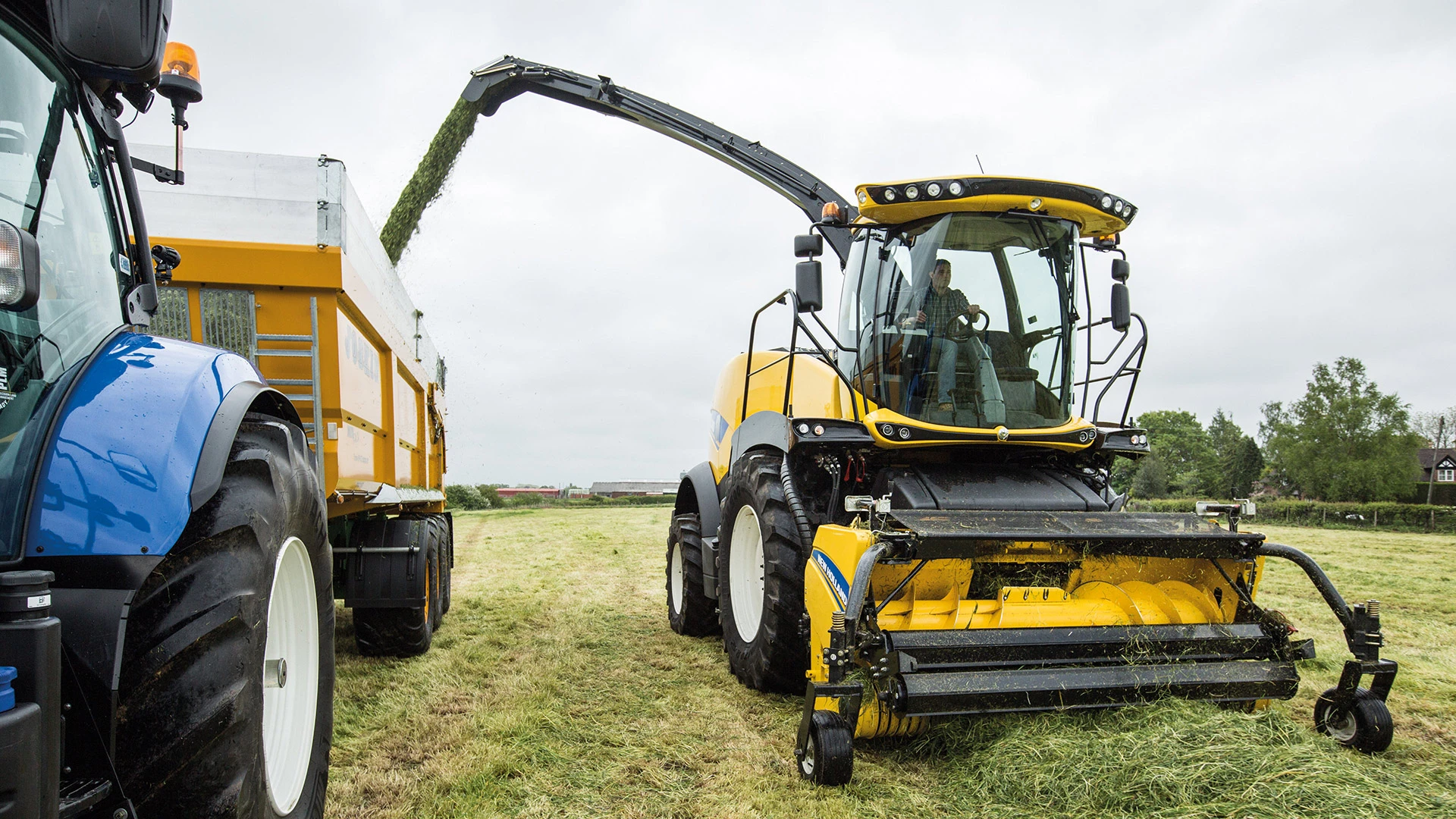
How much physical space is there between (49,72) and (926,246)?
372 cm

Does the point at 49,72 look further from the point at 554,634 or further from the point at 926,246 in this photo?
the point at 554,634

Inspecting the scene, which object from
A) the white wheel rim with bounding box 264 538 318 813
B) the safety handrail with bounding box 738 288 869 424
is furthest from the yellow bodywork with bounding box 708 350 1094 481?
the white wheel rim with bounding box 264 538 318 813

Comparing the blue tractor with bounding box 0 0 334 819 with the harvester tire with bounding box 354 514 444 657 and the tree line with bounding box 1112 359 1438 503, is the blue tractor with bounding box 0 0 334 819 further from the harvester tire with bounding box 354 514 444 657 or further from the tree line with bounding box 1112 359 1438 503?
the tree line with bounding box 1112 359 1438 503

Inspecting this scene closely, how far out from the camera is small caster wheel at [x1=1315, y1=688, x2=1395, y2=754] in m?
3.45

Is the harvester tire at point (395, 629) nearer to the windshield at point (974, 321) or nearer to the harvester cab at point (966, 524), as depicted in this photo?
the harvester cab at point (966, 524)

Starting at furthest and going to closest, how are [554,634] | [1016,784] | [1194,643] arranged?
1. [554,634]
2. [1194,643]
3. [1016,784]

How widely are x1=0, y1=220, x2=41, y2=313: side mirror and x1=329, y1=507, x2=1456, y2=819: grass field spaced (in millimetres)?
2219

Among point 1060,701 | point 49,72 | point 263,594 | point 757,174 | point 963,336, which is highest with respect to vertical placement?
point 757,174

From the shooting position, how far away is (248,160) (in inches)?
162

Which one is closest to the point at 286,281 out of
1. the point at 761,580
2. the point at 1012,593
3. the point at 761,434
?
the point at 761,434

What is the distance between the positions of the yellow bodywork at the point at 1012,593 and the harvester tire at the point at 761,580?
23 centimetres

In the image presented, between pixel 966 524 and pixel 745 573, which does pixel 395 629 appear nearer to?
pixel 745 573

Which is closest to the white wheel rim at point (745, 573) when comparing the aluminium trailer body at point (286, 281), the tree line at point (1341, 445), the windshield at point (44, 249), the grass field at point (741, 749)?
the grass field at point (741, 749)

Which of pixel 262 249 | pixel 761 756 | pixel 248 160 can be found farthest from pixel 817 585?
pixel 248 160
